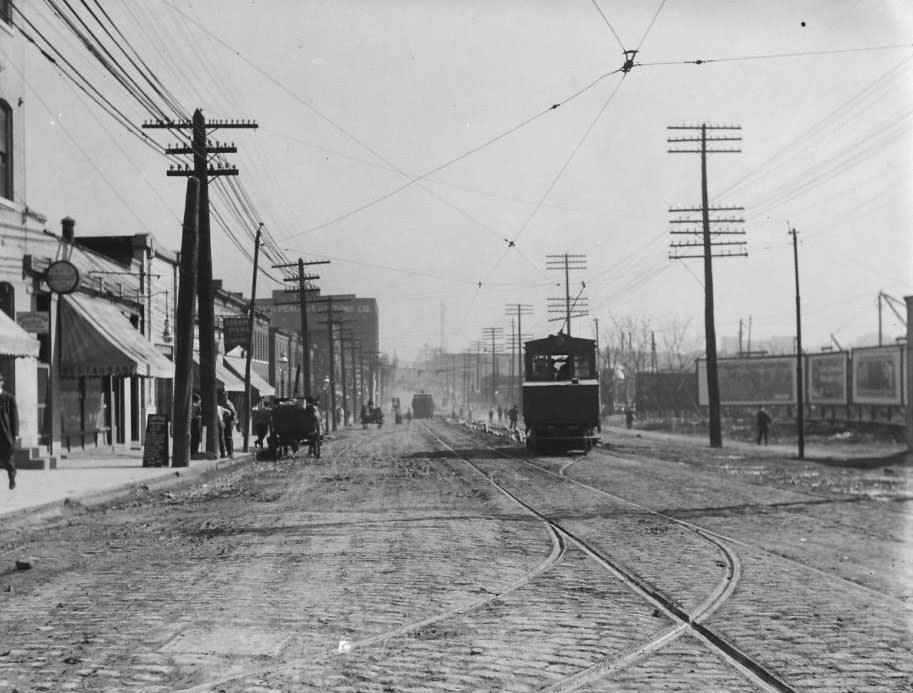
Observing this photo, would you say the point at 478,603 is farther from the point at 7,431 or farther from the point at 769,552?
the point at 7,431

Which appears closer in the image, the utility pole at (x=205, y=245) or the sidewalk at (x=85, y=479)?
the sidewalk at (x=85, y=479)

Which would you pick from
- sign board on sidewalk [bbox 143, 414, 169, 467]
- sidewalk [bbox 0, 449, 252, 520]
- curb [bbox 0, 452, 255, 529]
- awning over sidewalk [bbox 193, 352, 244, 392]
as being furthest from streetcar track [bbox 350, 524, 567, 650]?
awning over sidewalk [bbox 193, 352, 244, 392]

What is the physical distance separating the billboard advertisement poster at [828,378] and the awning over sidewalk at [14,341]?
33968 millimetres

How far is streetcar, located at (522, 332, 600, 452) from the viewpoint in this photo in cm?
3092

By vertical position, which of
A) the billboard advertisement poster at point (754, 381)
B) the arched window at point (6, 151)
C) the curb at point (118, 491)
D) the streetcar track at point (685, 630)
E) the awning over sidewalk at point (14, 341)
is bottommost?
the curb at point (118, 491)

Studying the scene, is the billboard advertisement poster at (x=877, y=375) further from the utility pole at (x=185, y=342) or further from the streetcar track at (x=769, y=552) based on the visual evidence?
the utility pole at (x=185, y=342)

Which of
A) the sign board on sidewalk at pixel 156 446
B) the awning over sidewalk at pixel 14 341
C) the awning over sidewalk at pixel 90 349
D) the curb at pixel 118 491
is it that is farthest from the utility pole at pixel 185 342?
the awning over sidewalk at pixel 14 341

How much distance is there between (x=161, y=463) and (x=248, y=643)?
62.2ft

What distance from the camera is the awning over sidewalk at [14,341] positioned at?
64.8 feet

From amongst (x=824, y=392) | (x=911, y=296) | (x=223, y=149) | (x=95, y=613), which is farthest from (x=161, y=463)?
(x=824, y=392)

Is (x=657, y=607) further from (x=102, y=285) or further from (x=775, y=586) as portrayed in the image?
(x=102, y=285)

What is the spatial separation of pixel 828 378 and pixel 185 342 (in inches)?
1247

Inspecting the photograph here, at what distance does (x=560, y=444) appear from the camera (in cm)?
3181

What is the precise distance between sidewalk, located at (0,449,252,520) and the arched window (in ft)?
22.0
